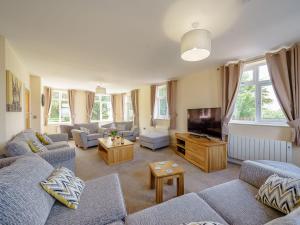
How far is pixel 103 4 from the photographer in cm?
135

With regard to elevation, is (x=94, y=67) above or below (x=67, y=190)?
above

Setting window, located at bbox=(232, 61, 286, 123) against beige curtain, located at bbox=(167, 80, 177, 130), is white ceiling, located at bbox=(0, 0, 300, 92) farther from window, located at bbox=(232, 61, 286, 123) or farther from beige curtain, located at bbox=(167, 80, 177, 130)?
beige curtain, located at bbox=(167, 80, 177, 130)

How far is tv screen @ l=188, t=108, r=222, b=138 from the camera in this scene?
306cm

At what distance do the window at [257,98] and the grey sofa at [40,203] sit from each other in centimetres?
318

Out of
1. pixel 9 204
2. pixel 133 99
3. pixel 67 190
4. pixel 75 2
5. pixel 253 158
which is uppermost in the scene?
pixel 75 2

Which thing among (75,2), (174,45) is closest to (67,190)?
(75,2)

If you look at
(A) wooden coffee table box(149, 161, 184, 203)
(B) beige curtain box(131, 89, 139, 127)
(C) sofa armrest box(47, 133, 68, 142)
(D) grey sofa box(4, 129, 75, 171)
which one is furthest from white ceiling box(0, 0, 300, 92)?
(B) beige curtain box(131, 89, 139, 127)

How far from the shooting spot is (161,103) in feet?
18.0

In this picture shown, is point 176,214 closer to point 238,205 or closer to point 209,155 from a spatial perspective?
point 238,205

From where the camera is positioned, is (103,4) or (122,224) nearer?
(122,224)

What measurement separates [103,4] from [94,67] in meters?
2.15

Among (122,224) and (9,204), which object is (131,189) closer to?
(122,224)

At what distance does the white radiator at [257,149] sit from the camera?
2432 millimetres

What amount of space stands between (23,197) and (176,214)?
3.73 ft
